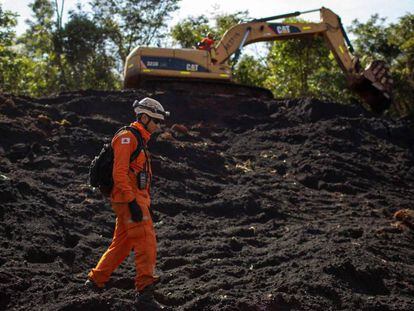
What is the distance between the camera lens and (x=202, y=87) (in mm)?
16859

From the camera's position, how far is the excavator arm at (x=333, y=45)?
16656 millimetres

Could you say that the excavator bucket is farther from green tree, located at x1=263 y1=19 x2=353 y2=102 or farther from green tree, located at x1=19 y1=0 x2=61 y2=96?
green tree, located at x1=19 y1=0 x2=61 y2=96

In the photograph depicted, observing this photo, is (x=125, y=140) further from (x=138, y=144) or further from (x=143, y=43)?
(x=143, y=43)

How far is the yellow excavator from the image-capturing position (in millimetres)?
16406

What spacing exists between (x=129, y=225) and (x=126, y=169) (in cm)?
49

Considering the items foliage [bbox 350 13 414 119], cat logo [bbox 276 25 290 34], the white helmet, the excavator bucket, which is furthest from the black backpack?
foliage [bbox 350 13 414 119]

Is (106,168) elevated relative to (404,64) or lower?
lower

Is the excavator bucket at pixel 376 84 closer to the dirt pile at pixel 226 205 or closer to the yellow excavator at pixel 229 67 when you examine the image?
the yellow excavator at pixel 229 67

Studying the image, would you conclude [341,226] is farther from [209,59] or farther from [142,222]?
[209,59]

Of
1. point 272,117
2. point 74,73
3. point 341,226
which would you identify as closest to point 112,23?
point 74,73

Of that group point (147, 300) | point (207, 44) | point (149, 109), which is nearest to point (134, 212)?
point (147, 300)

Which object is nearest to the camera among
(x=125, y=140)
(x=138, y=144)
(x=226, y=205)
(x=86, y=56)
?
(x=125, y=140)

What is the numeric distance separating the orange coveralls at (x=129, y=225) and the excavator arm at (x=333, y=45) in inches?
435

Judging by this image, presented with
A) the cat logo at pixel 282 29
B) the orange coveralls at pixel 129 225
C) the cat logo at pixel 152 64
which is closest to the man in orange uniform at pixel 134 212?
the orange coveralls at pixel 129 225
